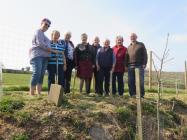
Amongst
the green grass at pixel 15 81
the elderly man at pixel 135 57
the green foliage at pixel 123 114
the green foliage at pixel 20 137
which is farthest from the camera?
the green grass at pixel 15 81

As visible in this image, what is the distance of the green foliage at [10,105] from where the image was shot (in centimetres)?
844

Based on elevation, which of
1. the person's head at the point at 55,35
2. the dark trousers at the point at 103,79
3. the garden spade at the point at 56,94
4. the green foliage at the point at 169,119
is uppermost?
the person's head at the point at 55,35

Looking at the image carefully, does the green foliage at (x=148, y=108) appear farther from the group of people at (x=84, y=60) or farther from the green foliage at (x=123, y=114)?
the group of people at (x=84, y=60)

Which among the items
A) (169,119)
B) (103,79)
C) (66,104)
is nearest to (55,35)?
(66,104)

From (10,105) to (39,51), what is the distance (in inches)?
61.4

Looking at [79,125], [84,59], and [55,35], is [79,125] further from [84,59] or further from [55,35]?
[84,59]

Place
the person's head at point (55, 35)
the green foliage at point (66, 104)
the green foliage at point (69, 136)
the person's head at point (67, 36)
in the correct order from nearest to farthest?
the green foliage at point (69, 136)
the green foliage at point (66, 104)
the person's head at point (55, 35)
the person's head at point (67, 36)

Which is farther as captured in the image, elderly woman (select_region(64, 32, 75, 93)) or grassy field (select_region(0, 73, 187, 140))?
elderly woman (select_region(64, 32, 75, 93))

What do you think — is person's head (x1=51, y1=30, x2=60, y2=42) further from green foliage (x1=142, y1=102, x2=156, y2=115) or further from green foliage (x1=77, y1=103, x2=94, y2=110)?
green foliage (x1=142, y1=102, x2=156, y2=115)

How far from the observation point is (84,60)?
10.9 meters

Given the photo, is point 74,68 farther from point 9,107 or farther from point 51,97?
point 9,107

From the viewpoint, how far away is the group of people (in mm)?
9570

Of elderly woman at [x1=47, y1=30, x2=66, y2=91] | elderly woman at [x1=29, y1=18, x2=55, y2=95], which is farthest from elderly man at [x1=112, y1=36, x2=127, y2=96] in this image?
elderly woman at [x1=29, y1=18, x2=55, y2=95]

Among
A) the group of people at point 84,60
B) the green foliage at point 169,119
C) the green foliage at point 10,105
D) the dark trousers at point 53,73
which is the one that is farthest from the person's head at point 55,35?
the green foliage at point 169,119
